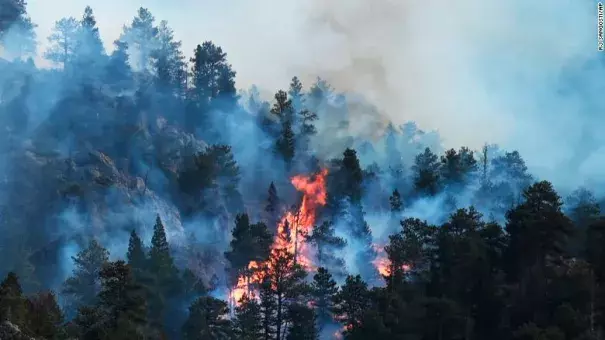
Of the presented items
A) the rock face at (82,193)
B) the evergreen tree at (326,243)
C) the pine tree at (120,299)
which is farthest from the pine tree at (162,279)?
the evergreen tree at (326,243)

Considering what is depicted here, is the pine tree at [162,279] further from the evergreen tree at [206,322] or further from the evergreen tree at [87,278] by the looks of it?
the evergreen tree at [87,278]

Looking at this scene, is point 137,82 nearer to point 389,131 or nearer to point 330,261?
point 330,261

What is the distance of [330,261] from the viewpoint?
95812mm

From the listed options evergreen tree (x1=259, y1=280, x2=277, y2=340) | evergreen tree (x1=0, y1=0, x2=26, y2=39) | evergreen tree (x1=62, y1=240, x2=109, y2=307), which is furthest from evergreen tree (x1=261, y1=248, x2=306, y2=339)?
evergreen tree (x1=0, y1=0, x2=26, y2=39)

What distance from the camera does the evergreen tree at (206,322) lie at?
55.9 m

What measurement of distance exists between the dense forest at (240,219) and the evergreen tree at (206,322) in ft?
0.56

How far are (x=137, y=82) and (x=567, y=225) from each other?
322 feet

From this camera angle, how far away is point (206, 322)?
56.5 metres

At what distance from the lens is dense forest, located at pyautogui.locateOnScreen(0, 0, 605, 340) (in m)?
44.3

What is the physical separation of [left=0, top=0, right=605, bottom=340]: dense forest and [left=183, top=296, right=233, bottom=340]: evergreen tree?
0.17 m

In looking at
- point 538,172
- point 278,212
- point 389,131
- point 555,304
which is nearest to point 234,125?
point 278,212

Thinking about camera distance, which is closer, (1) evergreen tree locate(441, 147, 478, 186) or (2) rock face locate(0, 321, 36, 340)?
(2) rock face locate(0, 321, 36, 340)

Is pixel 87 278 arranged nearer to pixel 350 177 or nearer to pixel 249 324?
pixel 249 324

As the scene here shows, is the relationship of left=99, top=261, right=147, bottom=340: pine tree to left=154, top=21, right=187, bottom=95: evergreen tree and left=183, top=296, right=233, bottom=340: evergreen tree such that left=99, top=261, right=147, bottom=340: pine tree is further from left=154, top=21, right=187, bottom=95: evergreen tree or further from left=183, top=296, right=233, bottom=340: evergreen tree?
left=154, top=21, right=187, bottom=95: evergreen tree
